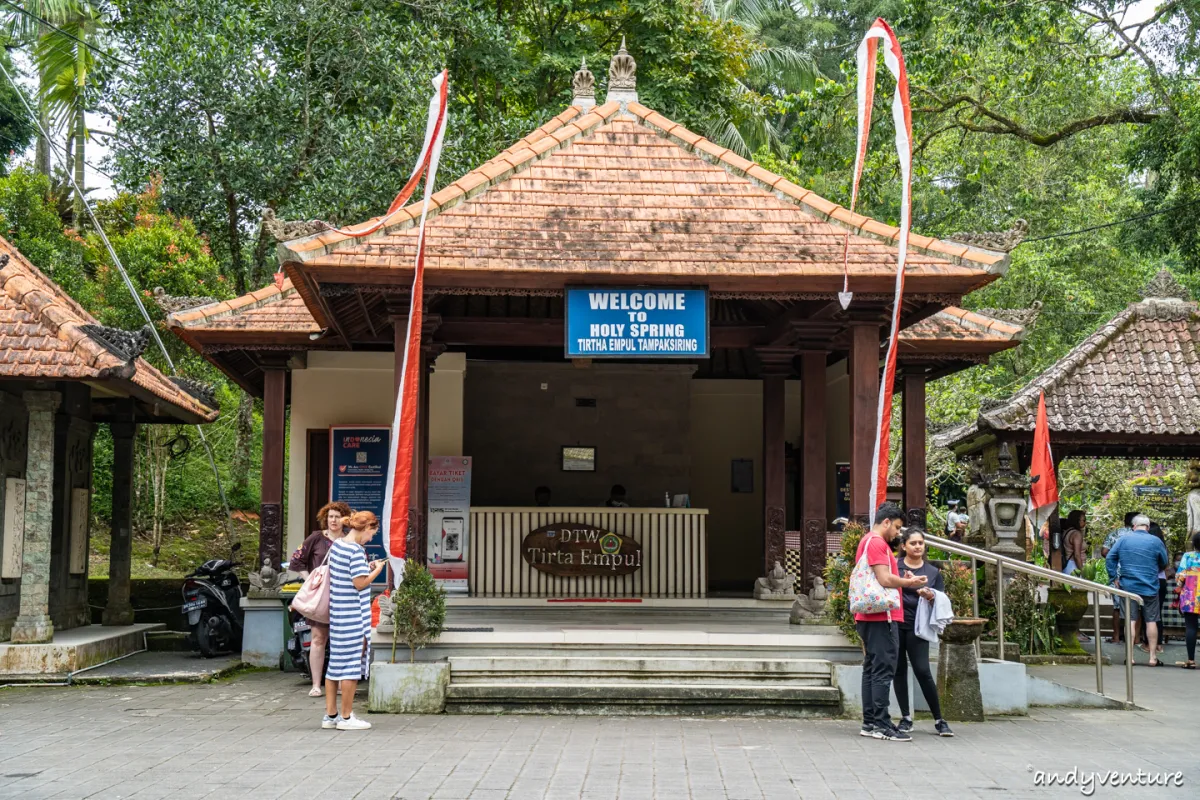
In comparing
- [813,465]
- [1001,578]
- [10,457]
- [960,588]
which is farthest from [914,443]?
[10,457]

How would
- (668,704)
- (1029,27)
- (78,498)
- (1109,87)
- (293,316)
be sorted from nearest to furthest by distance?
(668,704) → (293,316) → (78,498) → (1029,27) → (1109,87)

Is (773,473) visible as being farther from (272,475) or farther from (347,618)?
(347,618)

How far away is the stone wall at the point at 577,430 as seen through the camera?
51.6 feet

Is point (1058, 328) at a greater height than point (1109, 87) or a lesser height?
lesser

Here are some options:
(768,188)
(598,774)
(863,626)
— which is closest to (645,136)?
(768,188)

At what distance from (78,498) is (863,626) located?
9.96 metres

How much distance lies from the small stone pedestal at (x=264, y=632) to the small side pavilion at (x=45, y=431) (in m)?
1.76

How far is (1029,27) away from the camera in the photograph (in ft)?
56.2

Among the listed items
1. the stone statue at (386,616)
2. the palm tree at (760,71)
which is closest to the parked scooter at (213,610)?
the stone statue at (386,616)

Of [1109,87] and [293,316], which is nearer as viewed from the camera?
[293,316]

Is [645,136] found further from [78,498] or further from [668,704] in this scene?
[78,498]

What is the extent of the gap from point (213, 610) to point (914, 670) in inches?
324

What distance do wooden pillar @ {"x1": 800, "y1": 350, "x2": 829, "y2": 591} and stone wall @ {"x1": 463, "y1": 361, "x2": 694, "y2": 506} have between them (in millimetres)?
3338

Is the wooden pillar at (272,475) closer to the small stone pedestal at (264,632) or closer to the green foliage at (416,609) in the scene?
the small stone pedestal at (264,632)
